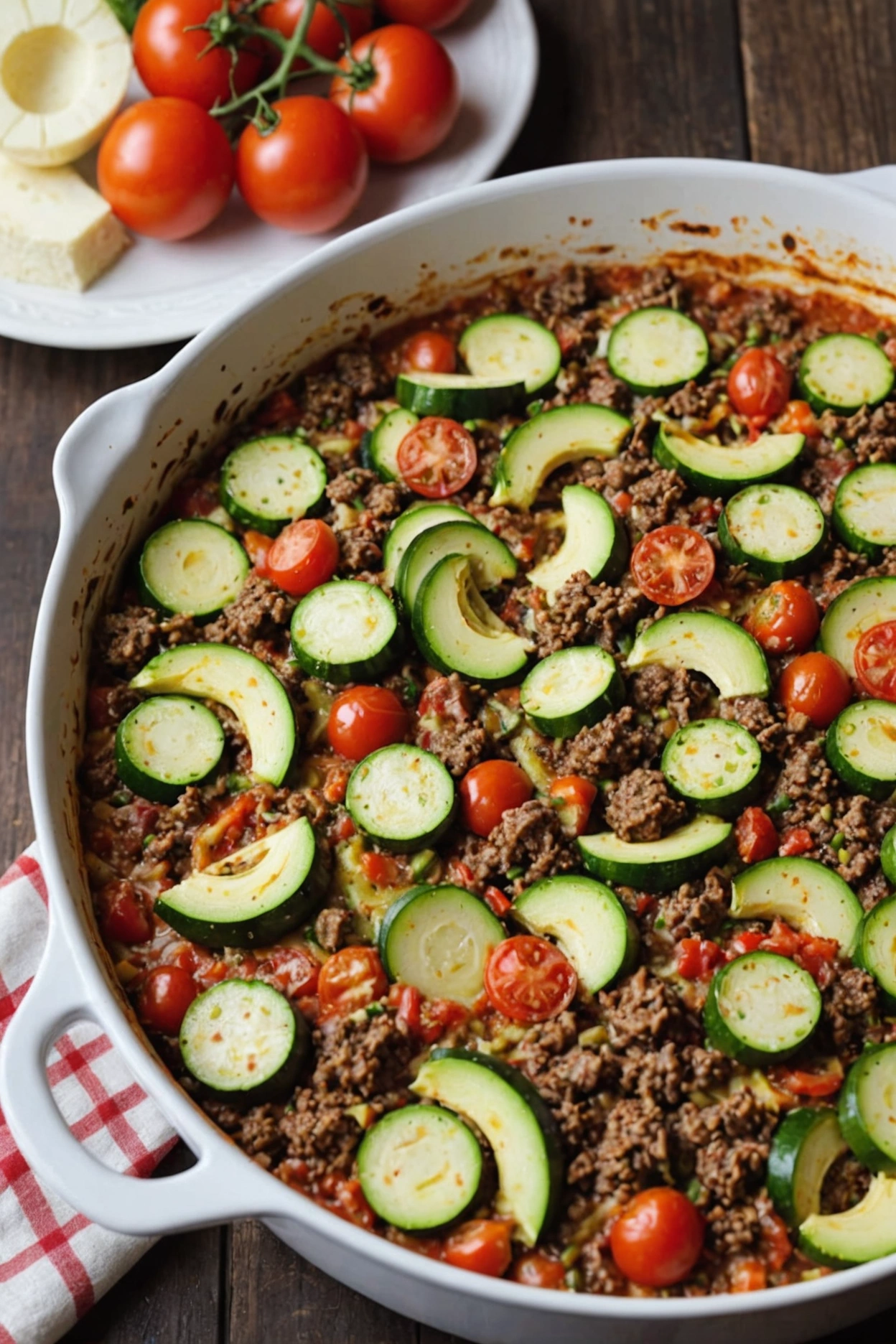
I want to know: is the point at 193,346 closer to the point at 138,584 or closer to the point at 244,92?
the point at 138,584

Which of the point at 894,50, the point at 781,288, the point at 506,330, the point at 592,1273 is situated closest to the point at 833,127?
the point at 894,50

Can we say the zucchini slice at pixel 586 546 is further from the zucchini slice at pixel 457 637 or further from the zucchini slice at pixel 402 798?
the zucchini slice at pixel 402 798

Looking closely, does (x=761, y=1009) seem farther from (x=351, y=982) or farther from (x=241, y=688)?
(x=241, y=688)

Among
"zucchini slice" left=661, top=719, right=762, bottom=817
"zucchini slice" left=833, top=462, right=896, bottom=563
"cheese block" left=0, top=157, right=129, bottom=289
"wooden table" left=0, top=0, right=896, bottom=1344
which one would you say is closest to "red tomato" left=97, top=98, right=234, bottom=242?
"cheese block" left=0, top=157, right=129, bottom=289

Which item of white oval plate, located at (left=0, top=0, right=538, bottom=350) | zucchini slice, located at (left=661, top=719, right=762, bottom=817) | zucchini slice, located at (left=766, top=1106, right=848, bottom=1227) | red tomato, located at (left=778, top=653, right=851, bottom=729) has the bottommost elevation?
zucchini slice, located at (left=766, top=1106, right=848, bottom=1227)

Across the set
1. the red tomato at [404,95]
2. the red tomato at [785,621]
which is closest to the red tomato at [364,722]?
the red tomato at [785,621]

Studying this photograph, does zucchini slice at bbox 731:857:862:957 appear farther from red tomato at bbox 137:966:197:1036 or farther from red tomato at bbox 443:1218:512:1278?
red tomato at bbox 137:966:197:1036
